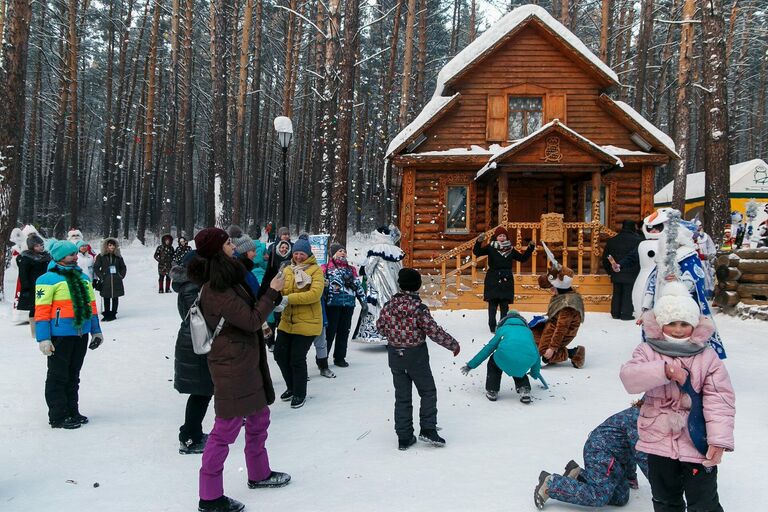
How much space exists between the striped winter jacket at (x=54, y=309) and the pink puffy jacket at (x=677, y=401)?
193 inches

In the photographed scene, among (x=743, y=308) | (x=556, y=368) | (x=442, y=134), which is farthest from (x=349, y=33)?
(x=743, y=308)

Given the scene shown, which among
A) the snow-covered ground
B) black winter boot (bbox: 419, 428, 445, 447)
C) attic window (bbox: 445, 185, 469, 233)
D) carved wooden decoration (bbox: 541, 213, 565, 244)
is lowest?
the snow-covered ground

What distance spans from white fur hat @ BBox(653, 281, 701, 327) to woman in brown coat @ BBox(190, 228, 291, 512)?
7.77 feet

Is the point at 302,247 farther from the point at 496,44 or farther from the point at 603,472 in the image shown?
the point at 496,44

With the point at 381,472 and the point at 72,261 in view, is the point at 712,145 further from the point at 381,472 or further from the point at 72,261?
the point at 72,261

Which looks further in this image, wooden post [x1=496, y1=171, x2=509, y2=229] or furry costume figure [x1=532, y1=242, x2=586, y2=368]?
wooden post [x1=496, y1=171, x2=509, y2=229]

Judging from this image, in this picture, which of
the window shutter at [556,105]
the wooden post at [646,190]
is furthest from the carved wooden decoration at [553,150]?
the wooden post at [646,190]

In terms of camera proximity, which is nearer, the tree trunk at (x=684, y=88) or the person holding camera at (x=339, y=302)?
the person holding camera at (x=339, y=302)

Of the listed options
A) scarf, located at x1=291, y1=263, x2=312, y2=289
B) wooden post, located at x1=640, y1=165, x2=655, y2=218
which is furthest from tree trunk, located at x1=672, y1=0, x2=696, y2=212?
scarf, located at x1=291, y1=263, x2=312, y2=289

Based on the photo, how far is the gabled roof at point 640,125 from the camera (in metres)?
15.5

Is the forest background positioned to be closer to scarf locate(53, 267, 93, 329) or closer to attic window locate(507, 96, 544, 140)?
attic window locate(507, 96, 544, 140)

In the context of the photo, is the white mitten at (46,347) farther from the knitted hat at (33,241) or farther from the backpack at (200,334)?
the knitted hat at (33,241)

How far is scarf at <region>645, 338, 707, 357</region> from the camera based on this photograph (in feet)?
9.64

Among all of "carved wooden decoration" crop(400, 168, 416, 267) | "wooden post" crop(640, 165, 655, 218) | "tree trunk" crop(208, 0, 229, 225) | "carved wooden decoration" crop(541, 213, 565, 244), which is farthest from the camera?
"tree trunk" crop(208, 0, 229, 225)
